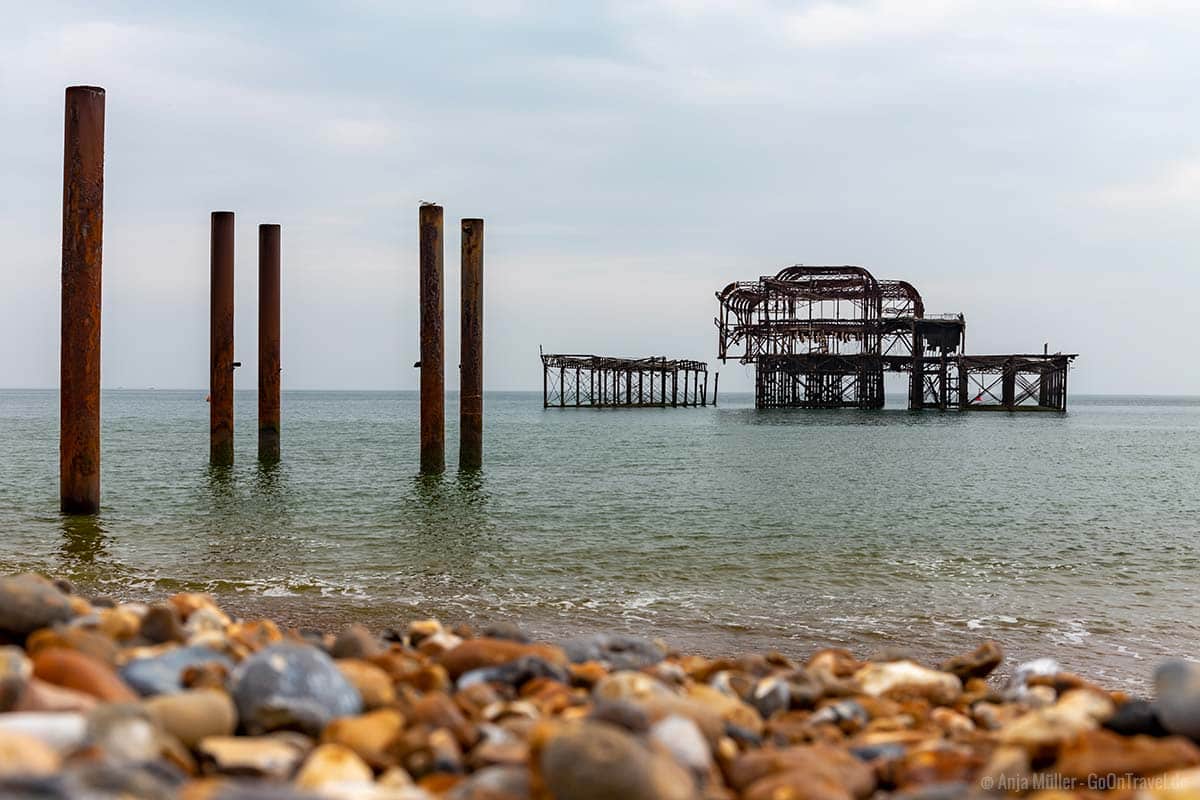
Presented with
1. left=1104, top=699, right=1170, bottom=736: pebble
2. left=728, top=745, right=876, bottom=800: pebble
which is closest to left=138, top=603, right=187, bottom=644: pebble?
left=728, top=745, right=876, bottom=800: pebble

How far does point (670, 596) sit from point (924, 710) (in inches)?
235

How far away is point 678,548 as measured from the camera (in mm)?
14617

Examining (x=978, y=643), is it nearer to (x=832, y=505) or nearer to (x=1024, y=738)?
(x=1024, y=738)

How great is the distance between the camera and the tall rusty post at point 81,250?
531 inches

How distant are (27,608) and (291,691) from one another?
1.83 meters

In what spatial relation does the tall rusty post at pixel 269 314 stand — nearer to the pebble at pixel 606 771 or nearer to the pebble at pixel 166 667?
the pebble at pixel 166 667

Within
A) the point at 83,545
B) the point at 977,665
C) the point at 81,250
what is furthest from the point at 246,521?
the point at 977,665

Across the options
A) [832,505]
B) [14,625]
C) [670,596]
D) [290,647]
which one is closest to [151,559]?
[670,596]

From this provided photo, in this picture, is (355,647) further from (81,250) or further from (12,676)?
(81,250)

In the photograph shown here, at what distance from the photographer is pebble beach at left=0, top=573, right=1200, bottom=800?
123 inches

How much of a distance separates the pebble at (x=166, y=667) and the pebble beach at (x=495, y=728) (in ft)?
0.04

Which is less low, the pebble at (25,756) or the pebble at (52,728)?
the pebble at (25,756)

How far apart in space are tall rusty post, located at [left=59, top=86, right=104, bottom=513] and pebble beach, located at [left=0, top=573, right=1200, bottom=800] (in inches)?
358

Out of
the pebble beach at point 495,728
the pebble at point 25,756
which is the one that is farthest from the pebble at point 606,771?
the pebble at point 25,756
